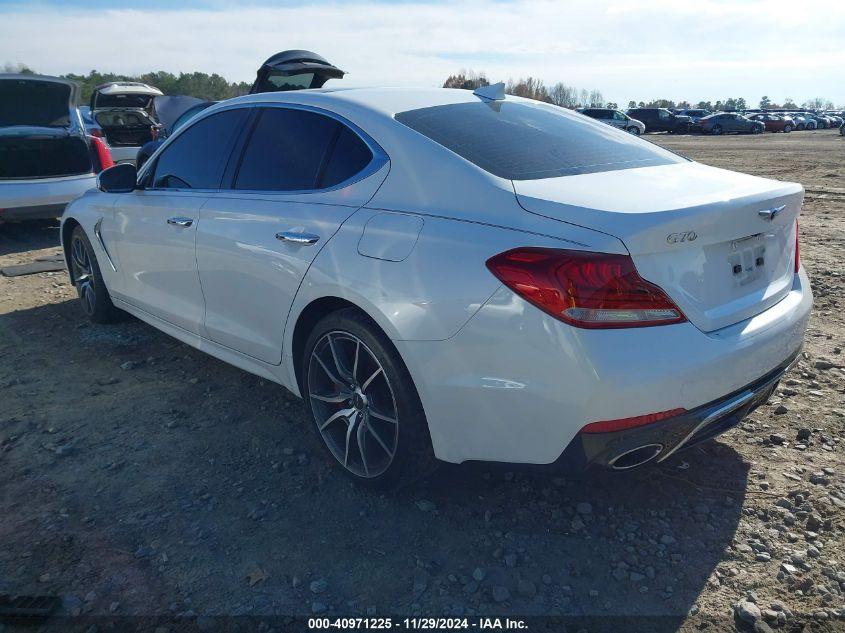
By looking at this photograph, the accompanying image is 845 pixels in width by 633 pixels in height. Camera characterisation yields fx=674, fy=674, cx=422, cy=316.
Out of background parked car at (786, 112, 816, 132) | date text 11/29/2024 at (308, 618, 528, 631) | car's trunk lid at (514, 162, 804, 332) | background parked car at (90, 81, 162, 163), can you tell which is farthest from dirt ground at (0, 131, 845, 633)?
background parked car at (786, 112, 816, 132)

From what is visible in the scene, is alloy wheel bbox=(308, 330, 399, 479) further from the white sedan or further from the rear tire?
the rear tire

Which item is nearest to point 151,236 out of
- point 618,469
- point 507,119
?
point 507,119

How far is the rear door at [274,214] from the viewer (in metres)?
2.86

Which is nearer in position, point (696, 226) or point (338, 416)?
point (696, 226)

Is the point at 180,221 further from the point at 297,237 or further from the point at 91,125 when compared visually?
the point at 91,125

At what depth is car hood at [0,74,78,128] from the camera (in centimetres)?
811

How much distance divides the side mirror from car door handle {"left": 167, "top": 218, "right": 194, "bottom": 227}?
621 mm

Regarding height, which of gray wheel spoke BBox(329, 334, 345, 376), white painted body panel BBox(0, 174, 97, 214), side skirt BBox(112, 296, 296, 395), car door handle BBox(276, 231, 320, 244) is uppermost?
car door handle BBox(276, 231, 320, 244)

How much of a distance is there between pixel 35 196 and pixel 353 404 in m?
6.54

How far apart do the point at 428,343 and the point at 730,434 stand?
1812mm

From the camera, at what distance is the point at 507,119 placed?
123 inches

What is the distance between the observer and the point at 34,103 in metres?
8.39

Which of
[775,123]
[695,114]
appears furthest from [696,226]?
[775,123]

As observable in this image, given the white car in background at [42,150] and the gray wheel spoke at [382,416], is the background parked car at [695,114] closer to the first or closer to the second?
the white car in background at [42,150]
